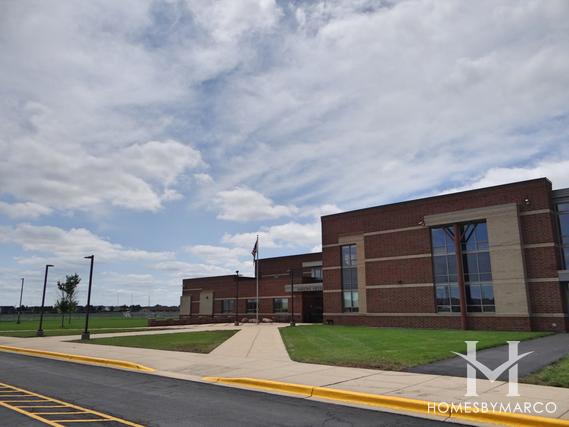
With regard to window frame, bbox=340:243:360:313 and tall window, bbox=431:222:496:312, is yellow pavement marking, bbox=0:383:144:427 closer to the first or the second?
tall window, bbox=431:222:496:312

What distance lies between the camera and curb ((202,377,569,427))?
310 inches

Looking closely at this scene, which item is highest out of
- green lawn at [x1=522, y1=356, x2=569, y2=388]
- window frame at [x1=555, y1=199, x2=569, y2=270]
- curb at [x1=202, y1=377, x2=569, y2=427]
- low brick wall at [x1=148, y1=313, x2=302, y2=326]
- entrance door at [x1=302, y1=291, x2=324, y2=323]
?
window frame at [x1=555, y1=199, x2=569, y2=270]

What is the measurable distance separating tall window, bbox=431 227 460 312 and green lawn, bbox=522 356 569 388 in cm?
2279

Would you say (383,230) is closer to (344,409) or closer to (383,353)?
(383,353)

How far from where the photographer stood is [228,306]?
70125mm

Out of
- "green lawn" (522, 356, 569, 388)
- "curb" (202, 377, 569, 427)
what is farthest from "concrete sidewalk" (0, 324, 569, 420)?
"green lawn" (522, 356, 569, 388)

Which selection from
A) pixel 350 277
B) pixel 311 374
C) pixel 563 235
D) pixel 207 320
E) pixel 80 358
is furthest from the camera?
pixel 207 320

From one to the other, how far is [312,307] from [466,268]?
83.5 feet

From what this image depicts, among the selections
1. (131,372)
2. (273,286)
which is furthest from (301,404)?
(273,286)

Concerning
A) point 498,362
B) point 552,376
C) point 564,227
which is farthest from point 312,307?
point 552,376

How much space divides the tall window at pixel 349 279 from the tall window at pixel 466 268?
8.53 meters

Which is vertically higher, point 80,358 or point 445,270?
point 445,270

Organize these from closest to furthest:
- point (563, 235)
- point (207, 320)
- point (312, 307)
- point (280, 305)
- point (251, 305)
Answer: point (563, 235) < point (207, 320) < point (312, 307) < point (280, 305) < point (251, 305)

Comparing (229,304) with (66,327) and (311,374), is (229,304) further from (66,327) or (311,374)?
(311,374)
